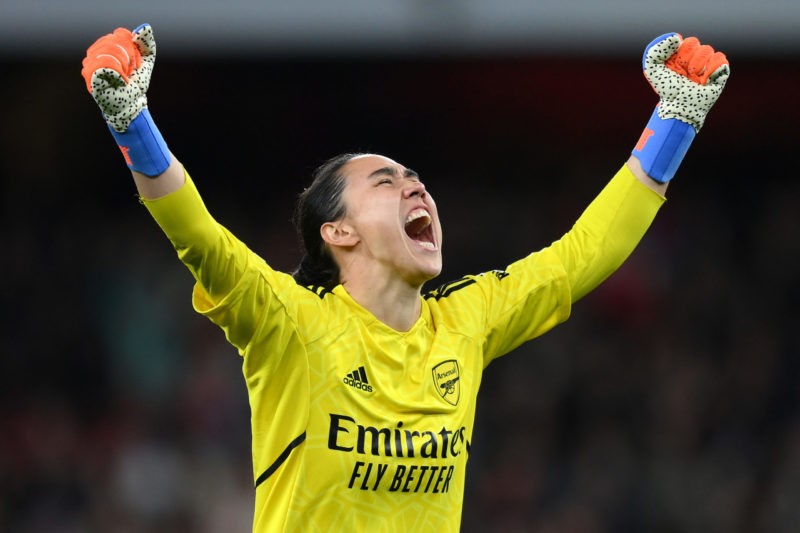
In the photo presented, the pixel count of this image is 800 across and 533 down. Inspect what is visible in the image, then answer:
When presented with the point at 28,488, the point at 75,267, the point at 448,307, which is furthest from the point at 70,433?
the point at 448,307

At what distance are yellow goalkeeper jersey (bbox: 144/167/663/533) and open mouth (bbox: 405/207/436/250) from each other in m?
0.24

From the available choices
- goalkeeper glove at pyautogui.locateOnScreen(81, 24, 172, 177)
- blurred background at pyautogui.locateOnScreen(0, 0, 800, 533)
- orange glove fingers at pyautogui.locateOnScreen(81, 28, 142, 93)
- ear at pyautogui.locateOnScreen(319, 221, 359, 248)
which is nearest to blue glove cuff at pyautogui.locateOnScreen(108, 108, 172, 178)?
goalkeeper glove at pyautogui.locateOnScreen(81, 24, 172, 177)

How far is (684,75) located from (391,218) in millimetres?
1000

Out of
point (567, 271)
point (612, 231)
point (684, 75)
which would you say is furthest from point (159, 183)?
point (684, 75)

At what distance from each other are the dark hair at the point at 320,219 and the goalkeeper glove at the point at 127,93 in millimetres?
710

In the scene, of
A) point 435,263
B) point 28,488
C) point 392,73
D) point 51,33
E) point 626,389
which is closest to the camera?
point 435,263

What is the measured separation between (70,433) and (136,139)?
19.4ft

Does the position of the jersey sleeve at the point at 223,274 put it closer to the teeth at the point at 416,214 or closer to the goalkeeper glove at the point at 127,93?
the goalkeeper glove at the point at 127,93

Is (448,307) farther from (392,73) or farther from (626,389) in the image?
(392,73)

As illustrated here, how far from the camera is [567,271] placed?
3846 millimetres

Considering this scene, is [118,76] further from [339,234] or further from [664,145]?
[664,145]

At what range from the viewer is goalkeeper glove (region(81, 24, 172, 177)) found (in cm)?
304

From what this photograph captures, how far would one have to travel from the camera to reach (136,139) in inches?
123

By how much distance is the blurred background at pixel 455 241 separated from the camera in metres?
7.65
